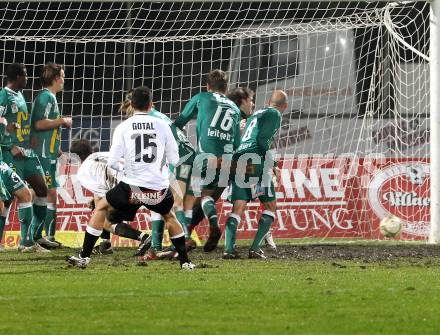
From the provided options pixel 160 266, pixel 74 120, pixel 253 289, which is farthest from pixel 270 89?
pixel 253 289

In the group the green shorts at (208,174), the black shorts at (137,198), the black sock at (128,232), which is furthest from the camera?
the black sock at (128,232)

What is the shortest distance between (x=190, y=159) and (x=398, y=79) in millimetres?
5179

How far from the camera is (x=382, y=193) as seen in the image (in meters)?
17.4

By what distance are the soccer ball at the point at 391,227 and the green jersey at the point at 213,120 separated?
370 cm

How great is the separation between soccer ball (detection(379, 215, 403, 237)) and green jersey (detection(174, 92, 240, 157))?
12.1ft

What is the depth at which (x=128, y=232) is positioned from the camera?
540 inches

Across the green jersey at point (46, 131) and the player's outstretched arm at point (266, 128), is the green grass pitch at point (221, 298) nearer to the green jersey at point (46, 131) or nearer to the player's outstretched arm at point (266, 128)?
the player's outstretched arm at point (266, 128)

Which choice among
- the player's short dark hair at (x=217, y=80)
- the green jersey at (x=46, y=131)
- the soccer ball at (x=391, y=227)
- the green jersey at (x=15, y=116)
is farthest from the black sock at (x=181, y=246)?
the soccer ball at (x=391, y=227)

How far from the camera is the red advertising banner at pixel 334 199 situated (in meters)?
17.2

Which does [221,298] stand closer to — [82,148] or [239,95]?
[239,95]

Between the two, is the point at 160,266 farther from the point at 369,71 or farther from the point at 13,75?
the point at 369,71

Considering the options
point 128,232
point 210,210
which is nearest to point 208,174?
point 210,210

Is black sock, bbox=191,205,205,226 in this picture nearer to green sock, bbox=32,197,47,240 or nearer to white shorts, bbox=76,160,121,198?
white shorts, bbox=76,160,121,198

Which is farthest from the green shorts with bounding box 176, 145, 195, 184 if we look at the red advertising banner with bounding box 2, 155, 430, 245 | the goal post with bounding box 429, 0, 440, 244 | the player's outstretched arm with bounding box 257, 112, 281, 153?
the goal post with bounding box 429, 0, 440, 244
